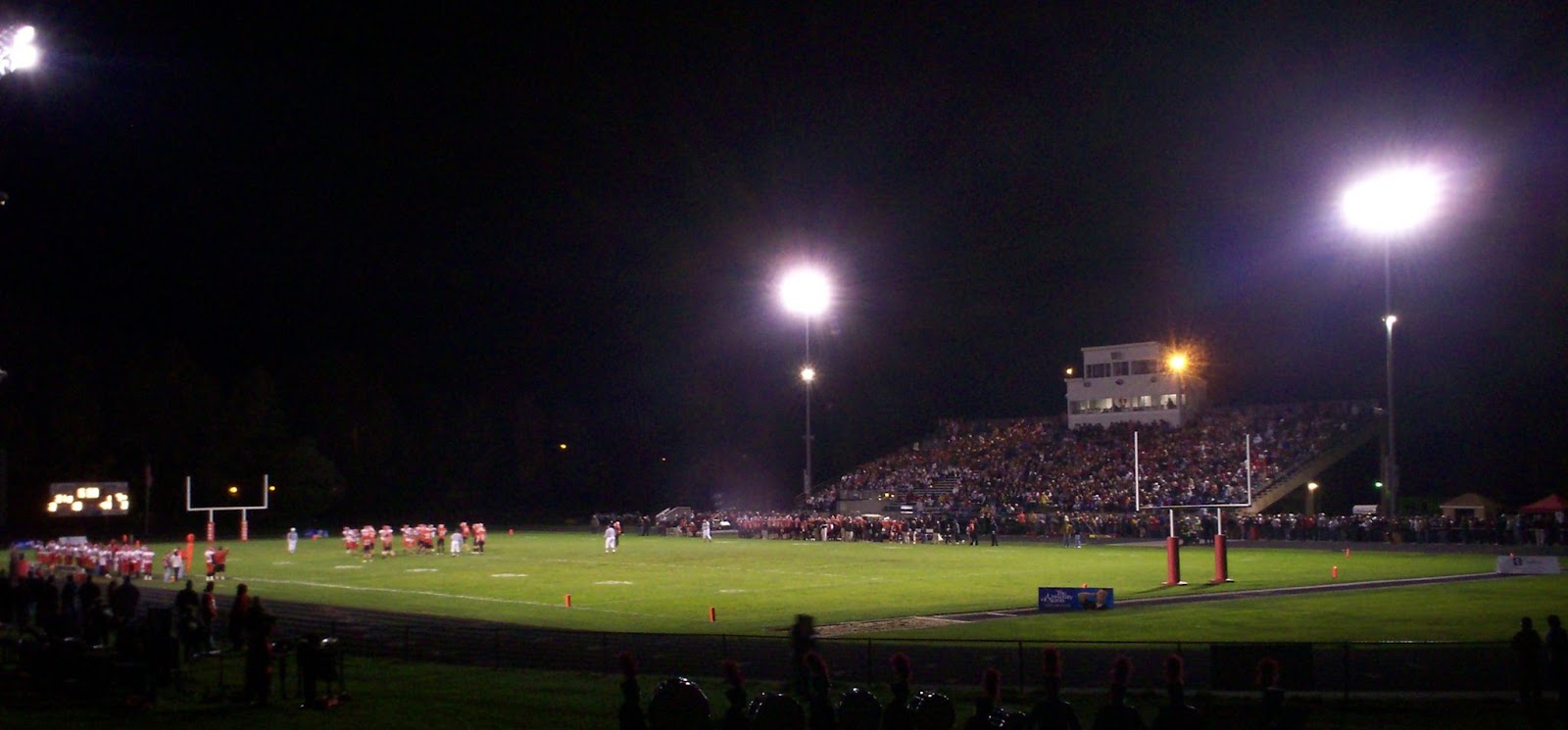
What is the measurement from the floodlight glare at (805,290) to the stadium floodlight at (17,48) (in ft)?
127

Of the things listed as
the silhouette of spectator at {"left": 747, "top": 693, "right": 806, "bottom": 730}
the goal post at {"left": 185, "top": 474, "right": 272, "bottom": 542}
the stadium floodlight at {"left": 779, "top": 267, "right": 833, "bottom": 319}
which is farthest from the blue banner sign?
the goal post at {"left": 185, "top": 474, "right": 272, "bottom": 542}

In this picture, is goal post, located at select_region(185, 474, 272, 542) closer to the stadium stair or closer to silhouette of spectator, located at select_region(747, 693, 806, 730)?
the stadium stair

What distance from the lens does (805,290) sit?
5756 centimetres

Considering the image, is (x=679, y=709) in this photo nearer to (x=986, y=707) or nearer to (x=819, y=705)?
(x=819, y=705)

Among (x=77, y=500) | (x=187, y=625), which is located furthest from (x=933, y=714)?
(x=77, y=500)

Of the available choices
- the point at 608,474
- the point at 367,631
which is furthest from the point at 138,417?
the point at 367,631

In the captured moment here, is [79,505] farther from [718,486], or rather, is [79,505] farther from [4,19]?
[718,486]

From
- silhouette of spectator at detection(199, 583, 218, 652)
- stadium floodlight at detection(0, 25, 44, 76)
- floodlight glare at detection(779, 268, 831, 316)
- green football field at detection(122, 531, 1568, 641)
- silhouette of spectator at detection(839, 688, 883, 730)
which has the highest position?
floodlight glare at detection(779, 268, 831, 316)

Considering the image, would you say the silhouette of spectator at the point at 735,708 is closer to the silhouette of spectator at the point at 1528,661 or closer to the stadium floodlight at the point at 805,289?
the silhouette of spectator at the point at 1528,661

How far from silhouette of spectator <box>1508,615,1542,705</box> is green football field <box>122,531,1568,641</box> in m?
6.74

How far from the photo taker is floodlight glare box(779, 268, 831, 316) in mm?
A: 57281

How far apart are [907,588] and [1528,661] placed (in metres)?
19.8

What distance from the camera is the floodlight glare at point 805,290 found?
57.3 meters

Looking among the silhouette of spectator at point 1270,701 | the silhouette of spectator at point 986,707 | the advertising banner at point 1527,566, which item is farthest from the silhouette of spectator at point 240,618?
the advertising banner at point 1527,566
